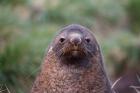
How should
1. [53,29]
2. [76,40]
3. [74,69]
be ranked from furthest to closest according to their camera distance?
[53,29] → [74,69] → [76,40]

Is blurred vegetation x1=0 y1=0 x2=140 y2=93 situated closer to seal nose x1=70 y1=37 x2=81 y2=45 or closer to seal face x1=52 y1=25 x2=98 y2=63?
seal face x1=52 y1=25 x2=98 y2=63

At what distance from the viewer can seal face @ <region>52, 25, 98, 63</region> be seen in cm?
584

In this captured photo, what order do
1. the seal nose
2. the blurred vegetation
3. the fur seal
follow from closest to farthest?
the seal nose → the fur seal → the blurred vegetation

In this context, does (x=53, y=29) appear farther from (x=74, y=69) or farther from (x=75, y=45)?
(x=75, y=45)

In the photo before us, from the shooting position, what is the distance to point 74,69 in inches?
235

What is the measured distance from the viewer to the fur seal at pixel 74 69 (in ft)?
19.5

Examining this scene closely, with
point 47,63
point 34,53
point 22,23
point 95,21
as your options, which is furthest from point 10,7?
point 47,63

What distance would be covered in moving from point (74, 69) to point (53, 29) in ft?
20.0

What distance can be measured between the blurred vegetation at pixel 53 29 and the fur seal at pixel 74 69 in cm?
225

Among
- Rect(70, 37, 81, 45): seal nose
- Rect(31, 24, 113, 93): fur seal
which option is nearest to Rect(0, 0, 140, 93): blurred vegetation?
Rect(31, 24, 113, 93): fur seal

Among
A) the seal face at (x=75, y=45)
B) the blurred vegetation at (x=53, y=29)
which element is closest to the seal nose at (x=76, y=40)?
the seal face at (x=75, y=45)

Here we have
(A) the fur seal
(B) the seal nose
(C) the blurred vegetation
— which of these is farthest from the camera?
(C) the blurred vegetation

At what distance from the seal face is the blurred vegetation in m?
2.29

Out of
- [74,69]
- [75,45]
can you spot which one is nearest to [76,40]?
[75,45]
